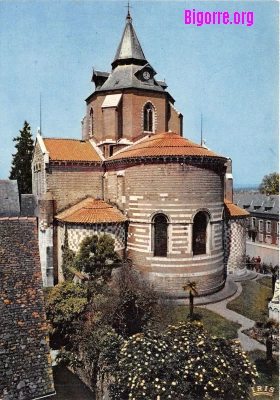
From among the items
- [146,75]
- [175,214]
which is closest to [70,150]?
[146,75]

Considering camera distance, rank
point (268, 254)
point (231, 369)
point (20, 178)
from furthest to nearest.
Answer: point (20, 178) < point (268, 254) < point (231, 369)

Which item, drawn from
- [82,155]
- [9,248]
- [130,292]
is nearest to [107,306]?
[130,292]

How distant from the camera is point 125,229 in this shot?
24.4 metres

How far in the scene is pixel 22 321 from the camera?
9695mm

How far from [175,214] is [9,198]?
16786 millimetres

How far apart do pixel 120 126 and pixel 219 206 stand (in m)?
13.0

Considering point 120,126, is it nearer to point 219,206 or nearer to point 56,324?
point 219,206

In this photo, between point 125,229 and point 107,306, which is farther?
point 125,229

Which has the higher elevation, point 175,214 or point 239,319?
point 175,214

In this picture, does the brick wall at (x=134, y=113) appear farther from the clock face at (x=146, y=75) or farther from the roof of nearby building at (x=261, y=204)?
the roof of nearby building at (x=261, y=204)

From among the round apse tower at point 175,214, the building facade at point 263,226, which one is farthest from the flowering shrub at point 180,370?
the building facade at point 263,226

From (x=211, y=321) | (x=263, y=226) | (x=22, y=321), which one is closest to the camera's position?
(x=22, y=321)

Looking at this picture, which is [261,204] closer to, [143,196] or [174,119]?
[174,119]

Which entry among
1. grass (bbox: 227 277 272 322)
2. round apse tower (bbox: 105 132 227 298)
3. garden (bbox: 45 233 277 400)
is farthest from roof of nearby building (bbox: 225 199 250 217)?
garden (bbox: 45 233 277 400)
